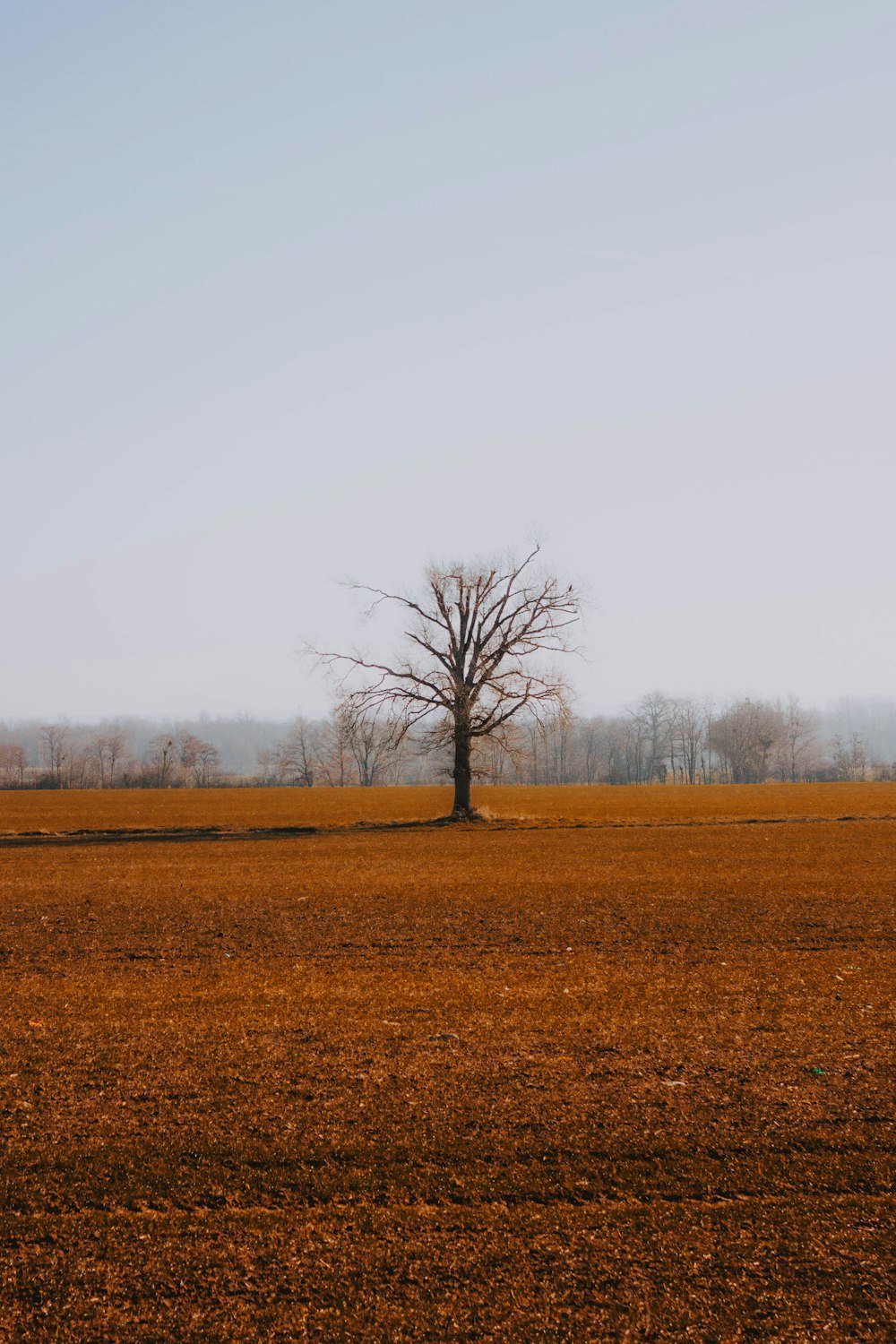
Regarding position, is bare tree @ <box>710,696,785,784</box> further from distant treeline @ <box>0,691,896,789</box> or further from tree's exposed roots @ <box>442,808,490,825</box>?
tree's exposed roots @ <box>442,808,490,825</box>

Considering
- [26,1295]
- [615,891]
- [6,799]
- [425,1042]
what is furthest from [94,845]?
[6,799]

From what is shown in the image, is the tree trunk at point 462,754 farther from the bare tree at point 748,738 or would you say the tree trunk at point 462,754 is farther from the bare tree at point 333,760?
the bare tree at point 748,738

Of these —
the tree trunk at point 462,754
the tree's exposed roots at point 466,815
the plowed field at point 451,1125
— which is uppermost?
the tree trunk at point 462,754

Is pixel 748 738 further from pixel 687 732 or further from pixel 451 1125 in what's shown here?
pixel 451 1125

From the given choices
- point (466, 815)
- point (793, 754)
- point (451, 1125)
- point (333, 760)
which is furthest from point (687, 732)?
point (451, 1125)

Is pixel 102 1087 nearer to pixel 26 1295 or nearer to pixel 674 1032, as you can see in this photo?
pixel 26 1295

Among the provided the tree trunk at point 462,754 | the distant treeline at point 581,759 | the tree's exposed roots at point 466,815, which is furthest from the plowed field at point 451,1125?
the distant treeline at point 581,759

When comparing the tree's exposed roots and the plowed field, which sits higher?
the plowed field

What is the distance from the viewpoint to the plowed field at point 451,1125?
4.51 m

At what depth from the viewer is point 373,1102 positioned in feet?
22.8

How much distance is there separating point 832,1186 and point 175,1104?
182 inches

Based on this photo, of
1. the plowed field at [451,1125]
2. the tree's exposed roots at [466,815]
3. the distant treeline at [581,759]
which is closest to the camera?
the plowed field at [451,1125]

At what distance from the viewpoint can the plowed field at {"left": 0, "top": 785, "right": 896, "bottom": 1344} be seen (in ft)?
14.8

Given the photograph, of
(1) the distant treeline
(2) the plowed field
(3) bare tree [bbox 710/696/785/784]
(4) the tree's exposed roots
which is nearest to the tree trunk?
(4) the tree's exposed roots
